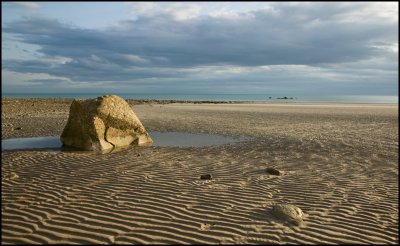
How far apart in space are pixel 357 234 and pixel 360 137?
439 inches

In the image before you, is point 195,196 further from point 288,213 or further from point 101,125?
point 101,125

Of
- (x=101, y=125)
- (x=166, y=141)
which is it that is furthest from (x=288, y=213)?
(x=166, y=141)

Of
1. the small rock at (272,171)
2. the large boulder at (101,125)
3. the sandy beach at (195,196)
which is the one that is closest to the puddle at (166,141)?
the large boulder at (101,125)

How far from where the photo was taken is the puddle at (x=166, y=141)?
11.9 meters

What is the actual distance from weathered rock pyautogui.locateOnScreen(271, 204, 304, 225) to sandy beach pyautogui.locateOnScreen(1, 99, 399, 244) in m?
0.11

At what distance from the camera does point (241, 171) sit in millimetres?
9031

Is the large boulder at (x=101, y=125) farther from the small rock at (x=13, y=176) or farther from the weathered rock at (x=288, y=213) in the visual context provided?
the weathered rock at (x=288, y=213)

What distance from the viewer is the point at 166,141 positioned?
45.5 ft

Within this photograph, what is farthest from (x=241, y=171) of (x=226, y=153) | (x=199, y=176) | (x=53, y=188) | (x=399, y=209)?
(x=53, y=188)

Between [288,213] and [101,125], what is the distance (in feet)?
25.1

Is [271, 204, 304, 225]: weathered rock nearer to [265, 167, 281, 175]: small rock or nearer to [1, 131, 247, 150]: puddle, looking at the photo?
[265, 167, 281, 175]: small rock

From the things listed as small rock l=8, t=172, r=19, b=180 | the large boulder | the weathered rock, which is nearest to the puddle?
the large boulder

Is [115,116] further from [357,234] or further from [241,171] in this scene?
[357,234]

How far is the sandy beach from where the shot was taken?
5172 millimetres
